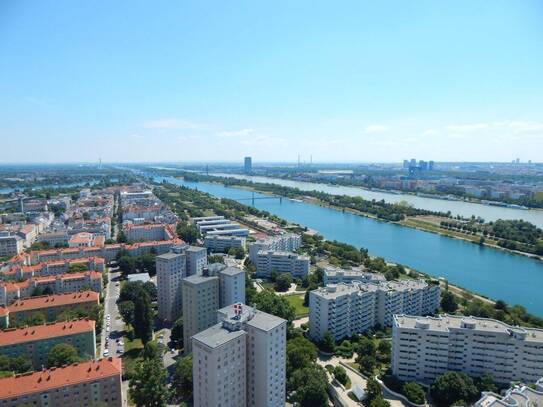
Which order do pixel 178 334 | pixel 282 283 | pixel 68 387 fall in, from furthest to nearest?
1. pixel 282 283
2. pixel 178 334
3. pixel 68 387

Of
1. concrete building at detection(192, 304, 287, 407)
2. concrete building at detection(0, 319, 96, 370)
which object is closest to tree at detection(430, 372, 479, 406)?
concrete building at detection(192, 304, 287, 407)

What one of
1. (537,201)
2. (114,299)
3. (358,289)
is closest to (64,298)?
(114,299)

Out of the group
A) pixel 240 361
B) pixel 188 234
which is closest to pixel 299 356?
pixel 240 361

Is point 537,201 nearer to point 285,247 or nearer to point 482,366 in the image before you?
point 285,247

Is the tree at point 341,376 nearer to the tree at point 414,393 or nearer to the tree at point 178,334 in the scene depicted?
the tree at point 414,393

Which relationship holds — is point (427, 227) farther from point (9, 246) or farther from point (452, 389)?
point (9, 246)

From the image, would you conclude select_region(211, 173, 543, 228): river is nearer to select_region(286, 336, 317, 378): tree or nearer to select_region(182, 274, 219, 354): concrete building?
select_region(286, 336, 317, 378): tree
